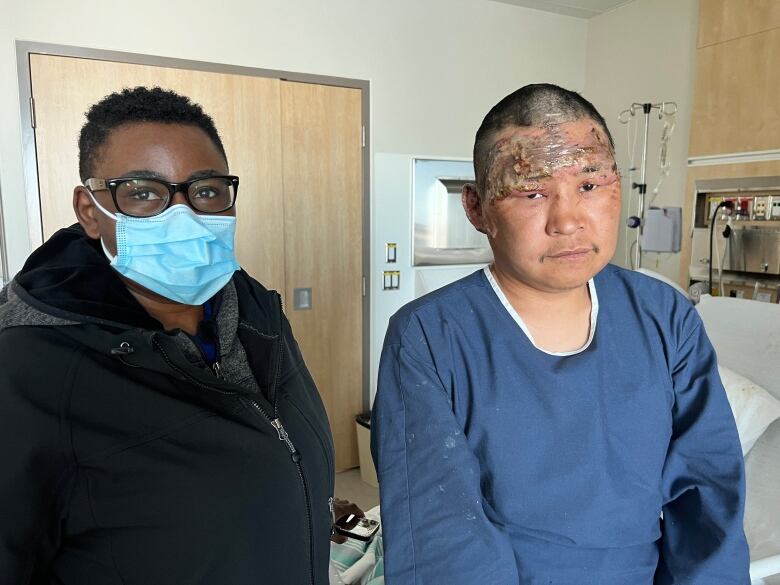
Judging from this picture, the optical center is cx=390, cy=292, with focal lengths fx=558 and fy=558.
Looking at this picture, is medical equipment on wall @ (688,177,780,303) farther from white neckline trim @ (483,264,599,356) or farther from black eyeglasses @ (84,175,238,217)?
black eyeglasses @ (84,175,238,217)

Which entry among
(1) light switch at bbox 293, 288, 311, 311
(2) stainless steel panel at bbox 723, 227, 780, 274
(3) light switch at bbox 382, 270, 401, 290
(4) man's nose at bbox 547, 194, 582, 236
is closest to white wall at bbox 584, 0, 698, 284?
(2) stainless steel panel at bbox 723, 227, 780, 274

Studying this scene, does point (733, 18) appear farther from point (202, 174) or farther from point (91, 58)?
point (91, 58)

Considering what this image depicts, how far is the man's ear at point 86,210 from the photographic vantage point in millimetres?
971

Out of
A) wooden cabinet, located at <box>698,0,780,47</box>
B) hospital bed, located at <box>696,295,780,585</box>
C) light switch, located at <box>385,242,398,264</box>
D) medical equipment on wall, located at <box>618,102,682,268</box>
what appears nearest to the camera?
hospital bed, located at <box>696,295,780,585</box>

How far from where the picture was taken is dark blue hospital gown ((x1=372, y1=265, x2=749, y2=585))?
2.79ft

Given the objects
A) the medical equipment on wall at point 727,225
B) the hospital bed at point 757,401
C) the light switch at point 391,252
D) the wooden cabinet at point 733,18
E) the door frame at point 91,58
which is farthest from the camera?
the light switch at point 391,252

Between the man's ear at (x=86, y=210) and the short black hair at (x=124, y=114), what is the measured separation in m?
0.03

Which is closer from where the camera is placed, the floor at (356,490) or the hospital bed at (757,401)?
the hospital bed at (757,401)

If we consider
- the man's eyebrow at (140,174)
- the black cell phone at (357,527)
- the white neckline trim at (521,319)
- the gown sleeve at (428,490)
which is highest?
the man's eyebrow at (140,174)

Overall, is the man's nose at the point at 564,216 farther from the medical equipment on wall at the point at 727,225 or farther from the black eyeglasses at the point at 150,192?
the medical equipment on wall at the point at 727,225

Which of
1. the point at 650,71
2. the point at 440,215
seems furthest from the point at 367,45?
the point at 650,71

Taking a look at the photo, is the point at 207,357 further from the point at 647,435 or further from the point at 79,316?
the point at 647,435

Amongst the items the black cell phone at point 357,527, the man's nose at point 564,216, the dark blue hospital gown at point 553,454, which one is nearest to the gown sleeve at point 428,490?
the dark blue hospital gown at point 553,454

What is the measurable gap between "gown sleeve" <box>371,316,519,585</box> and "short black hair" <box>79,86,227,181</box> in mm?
580
